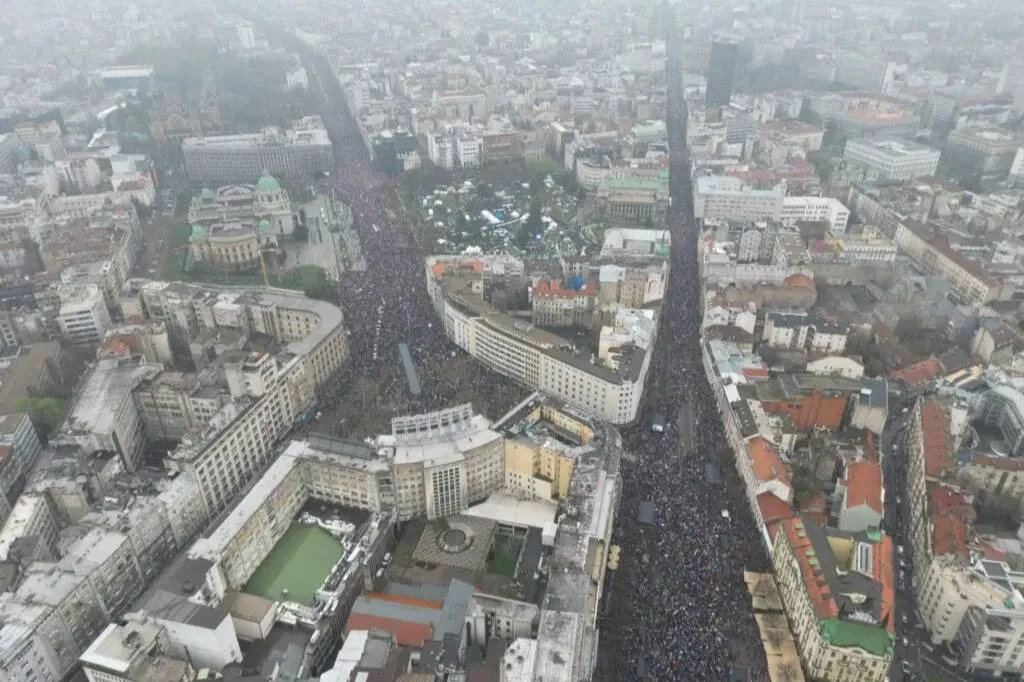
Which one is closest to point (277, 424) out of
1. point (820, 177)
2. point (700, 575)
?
point (700, 575)

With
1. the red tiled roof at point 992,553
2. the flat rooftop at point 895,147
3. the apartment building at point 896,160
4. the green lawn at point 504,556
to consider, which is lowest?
the green lawn at point 504,556

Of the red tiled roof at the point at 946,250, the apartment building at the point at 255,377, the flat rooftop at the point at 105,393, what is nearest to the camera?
the apartment building at the point at 255,377

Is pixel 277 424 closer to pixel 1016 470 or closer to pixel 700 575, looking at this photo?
pixel 700 575

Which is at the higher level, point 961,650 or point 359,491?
point 359,491

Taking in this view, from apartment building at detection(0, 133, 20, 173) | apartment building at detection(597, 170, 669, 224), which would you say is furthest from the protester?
apartment building at detection(0, 133, 20, 173)

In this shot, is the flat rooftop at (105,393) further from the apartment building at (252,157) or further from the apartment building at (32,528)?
the apartment building at (252,157)

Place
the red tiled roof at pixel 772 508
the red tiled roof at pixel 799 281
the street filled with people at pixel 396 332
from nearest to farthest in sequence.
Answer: the red tiled roof at pixel 772 508 → the street filled with people at pixel 396 332 → the red tiled roof at pixel 799 281

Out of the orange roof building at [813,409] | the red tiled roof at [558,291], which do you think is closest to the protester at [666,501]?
the orange roof building at [813,409]

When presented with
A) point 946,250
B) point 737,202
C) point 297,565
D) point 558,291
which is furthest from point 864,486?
point 737,202
